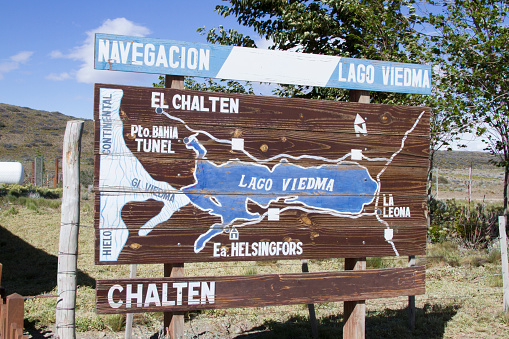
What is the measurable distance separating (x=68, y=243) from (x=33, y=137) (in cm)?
4911

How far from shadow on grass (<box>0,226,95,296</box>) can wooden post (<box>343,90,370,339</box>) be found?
542 centimetres

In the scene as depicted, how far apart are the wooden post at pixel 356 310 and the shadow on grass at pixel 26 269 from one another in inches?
214

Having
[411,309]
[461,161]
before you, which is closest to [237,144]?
[411,309]

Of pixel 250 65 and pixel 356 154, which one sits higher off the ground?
pixel 250 65

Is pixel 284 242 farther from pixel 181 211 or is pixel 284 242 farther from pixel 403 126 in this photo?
pixel 403 126

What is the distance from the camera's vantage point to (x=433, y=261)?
32.0 ft

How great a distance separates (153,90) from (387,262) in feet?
24.6

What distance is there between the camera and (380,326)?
614cm

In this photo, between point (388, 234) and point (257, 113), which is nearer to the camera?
point (257, 113)

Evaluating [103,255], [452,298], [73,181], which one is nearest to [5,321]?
[103,255]

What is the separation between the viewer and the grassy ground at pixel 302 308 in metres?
5.89

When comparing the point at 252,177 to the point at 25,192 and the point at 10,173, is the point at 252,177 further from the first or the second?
the point at 10,173

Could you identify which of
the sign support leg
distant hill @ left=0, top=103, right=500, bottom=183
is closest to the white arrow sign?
the sign support leg

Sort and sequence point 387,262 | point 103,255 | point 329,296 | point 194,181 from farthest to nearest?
point 387,262 → point 329,296 → point 194,181 → point 103,255
